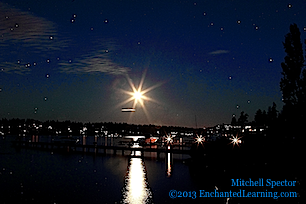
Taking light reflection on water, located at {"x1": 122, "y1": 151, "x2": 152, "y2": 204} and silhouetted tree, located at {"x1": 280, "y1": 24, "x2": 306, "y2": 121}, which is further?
silhouetted tree, located at {"x1": 280, "y1": 24, "x2": 306, "y2": 121}

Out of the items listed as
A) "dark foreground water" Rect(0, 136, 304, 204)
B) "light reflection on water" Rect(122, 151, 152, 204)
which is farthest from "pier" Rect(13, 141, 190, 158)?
Result: "light reflection on water" Rect(122, 151, 152, 204)

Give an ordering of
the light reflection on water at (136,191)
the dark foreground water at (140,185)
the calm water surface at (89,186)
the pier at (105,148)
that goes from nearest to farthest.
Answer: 1. the dark foreground water at (140,185)
2. the light reflection on water at (136,191)
3. the calm water surface at (89,186)
4. the pier at (105,148)

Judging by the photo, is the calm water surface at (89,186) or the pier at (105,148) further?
the pier at (105,148)

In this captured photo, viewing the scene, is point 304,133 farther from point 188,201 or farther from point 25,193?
point 25,193

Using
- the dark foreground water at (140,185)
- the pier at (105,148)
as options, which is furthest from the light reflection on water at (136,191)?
the pier at (105,148)

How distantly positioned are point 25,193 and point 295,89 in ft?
113

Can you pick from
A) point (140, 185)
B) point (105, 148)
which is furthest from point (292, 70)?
point (105, 148)

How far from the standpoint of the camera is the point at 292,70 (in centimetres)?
3784

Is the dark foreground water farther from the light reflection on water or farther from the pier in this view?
the pier

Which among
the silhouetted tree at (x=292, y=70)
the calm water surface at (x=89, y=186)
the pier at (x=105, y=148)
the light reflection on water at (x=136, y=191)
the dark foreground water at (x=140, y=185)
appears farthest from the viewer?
the pier at (x=105, y=148)

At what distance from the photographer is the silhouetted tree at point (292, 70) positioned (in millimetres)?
37406

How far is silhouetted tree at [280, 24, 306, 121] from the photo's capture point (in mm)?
37406

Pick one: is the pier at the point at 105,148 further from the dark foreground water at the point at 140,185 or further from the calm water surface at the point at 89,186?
the dark foreground water at the point at 140,185

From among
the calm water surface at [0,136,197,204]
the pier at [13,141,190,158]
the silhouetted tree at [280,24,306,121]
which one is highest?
the silhouetted tree at [280,24,306,121]
